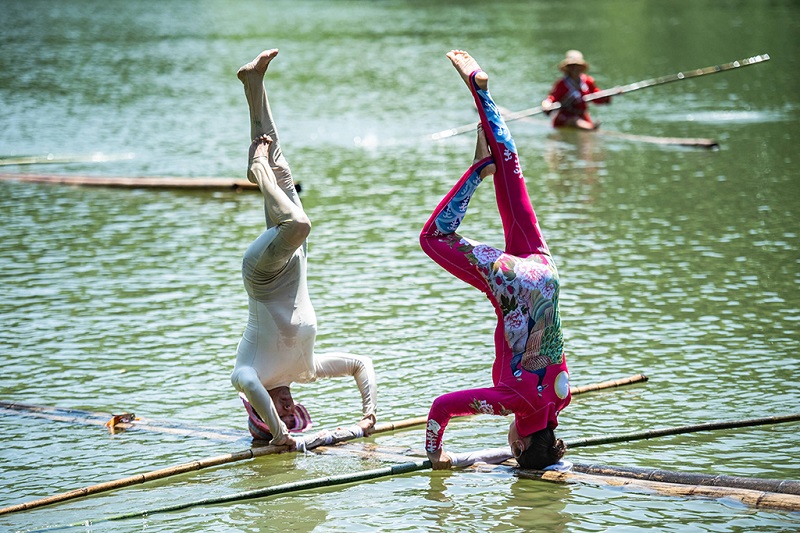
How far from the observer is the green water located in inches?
265

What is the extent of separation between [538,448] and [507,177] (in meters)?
1.43

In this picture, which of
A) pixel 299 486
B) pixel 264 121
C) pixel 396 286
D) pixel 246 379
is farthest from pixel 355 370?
pixel 396 286

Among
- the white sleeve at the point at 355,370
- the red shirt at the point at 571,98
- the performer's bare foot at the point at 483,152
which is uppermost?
the red shirt at the point at 571,98

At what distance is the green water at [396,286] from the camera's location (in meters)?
6.72

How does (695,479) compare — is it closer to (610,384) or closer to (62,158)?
(610,384)

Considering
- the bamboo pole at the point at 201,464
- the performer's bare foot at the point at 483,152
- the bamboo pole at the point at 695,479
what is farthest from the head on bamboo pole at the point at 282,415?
the performer's bare foot at the point at 483,152

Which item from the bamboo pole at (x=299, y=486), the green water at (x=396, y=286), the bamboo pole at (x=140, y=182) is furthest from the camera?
the bamboo pole at (x=140, y=182)

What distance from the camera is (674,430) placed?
22.9 ft

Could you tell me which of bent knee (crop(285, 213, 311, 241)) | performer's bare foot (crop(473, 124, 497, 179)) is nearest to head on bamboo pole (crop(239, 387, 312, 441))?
bent knee (crop(285, 213, 311, 241))

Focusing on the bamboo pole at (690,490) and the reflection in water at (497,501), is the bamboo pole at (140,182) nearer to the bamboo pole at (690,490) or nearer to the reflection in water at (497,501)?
the reflection in water at (497,501)

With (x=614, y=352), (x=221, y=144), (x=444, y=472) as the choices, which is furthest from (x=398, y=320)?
(x=221, y=144)

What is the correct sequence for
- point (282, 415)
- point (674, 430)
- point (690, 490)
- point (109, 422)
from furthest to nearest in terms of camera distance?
point (109, 422) < point (282, 415) < point (674, 430) < point (690, 490)

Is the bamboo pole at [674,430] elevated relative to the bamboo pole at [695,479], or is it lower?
elevated

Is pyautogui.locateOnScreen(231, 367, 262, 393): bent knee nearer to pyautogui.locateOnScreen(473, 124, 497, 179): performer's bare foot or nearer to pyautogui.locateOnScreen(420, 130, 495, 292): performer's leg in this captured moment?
pyautogui.locateOnScreen(420, 130, 495, 292): performer's leg
